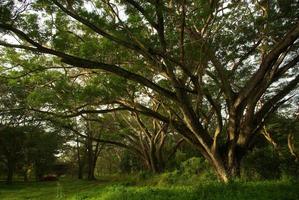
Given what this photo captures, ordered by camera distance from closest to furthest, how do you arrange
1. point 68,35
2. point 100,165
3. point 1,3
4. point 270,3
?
1. point 1,3
2. point 270,3
3. point 68,35
4. point 100,165

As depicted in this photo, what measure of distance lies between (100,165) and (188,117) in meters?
51.8

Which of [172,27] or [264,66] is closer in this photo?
[264,66]

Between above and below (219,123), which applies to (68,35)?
above

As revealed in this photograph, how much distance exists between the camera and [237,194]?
8.59m

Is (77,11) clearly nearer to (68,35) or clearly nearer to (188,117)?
(68,35)

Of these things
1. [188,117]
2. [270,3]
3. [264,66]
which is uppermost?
[270,3]

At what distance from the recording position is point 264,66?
1014 cm

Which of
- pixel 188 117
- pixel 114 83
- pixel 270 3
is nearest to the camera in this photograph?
pixel 188 117

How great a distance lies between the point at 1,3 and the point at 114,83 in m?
5.84

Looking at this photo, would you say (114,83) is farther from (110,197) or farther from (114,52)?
(110,197)

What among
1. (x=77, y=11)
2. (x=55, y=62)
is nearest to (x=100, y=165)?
(x=55, y=62)

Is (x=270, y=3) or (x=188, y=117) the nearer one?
(x=188, y=117)

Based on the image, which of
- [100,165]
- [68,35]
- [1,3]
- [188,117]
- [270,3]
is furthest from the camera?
[100,165]

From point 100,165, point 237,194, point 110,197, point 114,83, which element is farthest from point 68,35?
point 100,165
